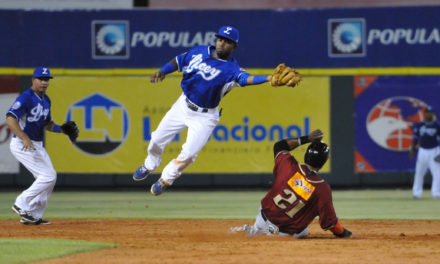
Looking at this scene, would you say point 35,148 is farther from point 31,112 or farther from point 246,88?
point 246,88

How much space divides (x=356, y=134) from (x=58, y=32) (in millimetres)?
7364

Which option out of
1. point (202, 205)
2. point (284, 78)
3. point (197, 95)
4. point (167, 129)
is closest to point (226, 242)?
point (167, 129)

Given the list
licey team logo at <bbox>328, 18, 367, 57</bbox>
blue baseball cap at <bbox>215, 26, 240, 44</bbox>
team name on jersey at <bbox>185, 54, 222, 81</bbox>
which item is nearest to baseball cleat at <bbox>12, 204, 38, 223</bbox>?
team name on jersey at <bbox>185, 54, 222, 81</bbox>

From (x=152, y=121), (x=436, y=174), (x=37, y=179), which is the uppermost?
(x=152, y=121)

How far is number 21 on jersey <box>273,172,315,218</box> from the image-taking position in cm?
855

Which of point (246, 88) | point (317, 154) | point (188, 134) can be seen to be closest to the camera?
point (317, 154)

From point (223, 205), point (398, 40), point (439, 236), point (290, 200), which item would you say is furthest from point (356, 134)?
point (290, 200)

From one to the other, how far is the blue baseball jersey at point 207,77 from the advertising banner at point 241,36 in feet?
31.2

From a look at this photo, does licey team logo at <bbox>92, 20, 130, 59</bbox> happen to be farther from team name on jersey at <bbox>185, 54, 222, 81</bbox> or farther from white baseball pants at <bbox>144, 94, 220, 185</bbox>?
team name on jersey at <bbox>185, 54, 222, 81</bbox>

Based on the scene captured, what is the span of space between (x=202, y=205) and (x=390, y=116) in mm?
5819

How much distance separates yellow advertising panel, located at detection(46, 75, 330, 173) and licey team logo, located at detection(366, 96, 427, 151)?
45.0 inches

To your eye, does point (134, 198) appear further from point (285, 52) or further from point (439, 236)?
point (439, 236)

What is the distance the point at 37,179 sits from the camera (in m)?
10.8

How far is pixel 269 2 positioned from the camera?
22.0 meters
